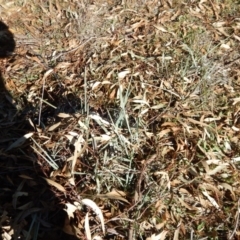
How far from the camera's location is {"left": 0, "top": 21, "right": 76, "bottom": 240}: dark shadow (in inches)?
92.1

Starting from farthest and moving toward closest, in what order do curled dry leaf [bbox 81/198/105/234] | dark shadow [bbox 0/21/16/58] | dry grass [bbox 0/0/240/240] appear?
1. dark shadow [bbox 0/21/16/58]
2. dry grass [bbox 0/0/240/240]
3. curled dry leaf [bbox 81/198/105/234]

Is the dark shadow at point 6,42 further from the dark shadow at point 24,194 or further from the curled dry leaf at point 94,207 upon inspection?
the curled dry leaf at point 94,207

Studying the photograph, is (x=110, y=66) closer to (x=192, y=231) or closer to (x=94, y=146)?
(x=94, y=146)

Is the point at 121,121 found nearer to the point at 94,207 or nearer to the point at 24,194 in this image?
the point at 94,207

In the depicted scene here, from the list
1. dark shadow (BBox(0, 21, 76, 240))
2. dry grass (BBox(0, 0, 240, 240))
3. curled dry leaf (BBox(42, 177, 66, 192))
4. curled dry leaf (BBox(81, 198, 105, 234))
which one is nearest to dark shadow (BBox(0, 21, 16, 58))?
dry grass (BBox(0, 0, 240, 240))

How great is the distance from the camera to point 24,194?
2.42 metres

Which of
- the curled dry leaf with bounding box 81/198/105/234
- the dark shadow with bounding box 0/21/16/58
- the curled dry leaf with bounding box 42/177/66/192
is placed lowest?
the curled dry leaf with bounding box 81/198/105/234

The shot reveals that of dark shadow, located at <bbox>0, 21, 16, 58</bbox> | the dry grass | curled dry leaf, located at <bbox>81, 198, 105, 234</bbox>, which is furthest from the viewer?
dark shadow, located at <bbox>0, 21, 16, 58</bbox>

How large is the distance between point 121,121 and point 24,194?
72 centimetres

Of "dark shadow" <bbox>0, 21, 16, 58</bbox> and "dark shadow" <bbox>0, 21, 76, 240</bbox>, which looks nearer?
"dark shadow" <bbox>0, 21, 76, 240</bbox>

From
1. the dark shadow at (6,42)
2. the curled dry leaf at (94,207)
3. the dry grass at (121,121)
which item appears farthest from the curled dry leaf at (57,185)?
the dark shadow at (6,42)

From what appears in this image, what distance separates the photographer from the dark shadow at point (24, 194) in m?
2.34

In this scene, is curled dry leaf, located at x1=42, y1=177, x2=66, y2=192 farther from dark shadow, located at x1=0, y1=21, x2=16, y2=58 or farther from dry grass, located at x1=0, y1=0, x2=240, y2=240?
dark shadow, located at x1=0, y1=21, x2=16, y2=58

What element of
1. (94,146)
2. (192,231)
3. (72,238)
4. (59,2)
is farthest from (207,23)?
(72,238)
